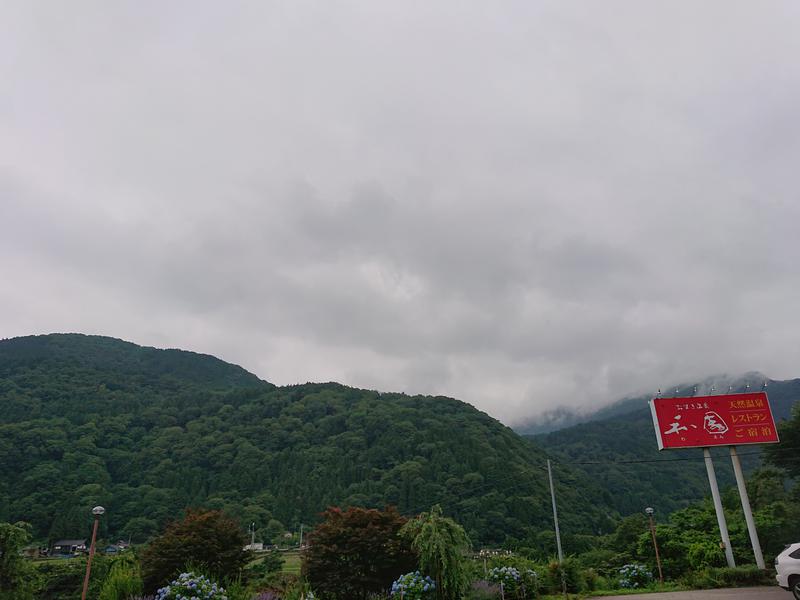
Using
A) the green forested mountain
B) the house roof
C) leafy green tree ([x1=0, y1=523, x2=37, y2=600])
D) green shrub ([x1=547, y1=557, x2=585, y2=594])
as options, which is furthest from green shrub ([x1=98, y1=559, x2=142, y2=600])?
the house roof

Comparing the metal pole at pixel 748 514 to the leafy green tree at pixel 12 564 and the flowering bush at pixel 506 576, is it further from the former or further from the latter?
the leafy green tree at pixel 12 564

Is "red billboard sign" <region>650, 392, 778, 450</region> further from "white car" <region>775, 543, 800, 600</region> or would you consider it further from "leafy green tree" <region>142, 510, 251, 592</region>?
"leafy green tree" <region>142, 510, 251, 592</region>

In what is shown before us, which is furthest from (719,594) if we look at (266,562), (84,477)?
(84,477)

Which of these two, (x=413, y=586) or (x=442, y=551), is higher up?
(x=442, y=551)

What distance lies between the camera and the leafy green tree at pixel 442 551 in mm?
14031

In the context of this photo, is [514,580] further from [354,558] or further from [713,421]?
[713,421]

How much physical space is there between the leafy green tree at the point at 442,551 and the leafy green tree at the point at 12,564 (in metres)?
27.2

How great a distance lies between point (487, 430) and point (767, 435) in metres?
103

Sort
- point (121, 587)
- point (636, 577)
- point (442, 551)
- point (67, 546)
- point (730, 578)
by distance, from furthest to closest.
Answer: point (67, 546), point (636, 577), point (730, 578), point (442, 551), point (121, 587)

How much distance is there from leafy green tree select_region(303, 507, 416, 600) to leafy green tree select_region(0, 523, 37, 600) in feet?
80.4

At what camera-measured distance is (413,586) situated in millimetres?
13766

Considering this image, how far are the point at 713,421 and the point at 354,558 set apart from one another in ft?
58.3

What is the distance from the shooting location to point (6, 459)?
100 metres

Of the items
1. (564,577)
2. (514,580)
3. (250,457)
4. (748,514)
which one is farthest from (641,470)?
(514,580)
